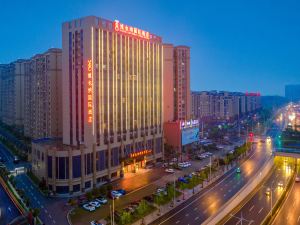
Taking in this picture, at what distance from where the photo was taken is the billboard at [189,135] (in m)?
72.3

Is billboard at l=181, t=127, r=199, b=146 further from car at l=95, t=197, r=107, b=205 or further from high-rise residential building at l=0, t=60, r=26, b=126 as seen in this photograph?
high-rise residential building at l=0, t=60, r=26, b=126

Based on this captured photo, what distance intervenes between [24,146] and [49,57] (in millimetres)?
24619

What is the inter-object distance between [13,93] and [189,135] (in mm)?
70750

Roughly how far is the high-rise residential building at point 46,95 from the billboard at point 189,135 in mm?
30794

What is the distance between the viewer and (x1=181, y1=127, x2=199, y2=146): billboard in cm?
7228

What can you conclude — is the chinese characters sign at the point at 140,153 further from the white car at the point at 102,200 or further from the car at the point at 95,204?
the car at the point at 95,204

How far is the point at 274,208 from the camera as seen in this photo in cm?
3931

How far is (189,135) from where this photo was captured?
7512 cm

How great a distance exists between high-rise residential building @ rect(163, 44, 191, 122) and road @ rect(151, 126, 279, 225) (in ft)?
84.9

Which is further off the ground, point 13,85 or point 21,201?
point 13,85

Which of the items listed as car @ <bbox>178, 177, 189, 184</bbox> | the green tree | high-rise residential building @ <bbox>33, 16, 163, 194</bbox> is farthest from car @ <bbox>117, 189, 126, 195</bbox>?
car @ <bbox>178, 177, 189, 184</bbox>

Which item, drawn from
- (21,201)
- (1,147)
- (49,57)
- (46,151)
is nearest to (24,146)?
(1,147)

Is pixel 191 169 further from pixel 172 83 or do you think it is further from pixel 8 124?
pixel 8 124

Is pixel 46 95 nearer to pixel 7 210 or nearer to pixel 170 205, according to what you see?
pixel 7 210
